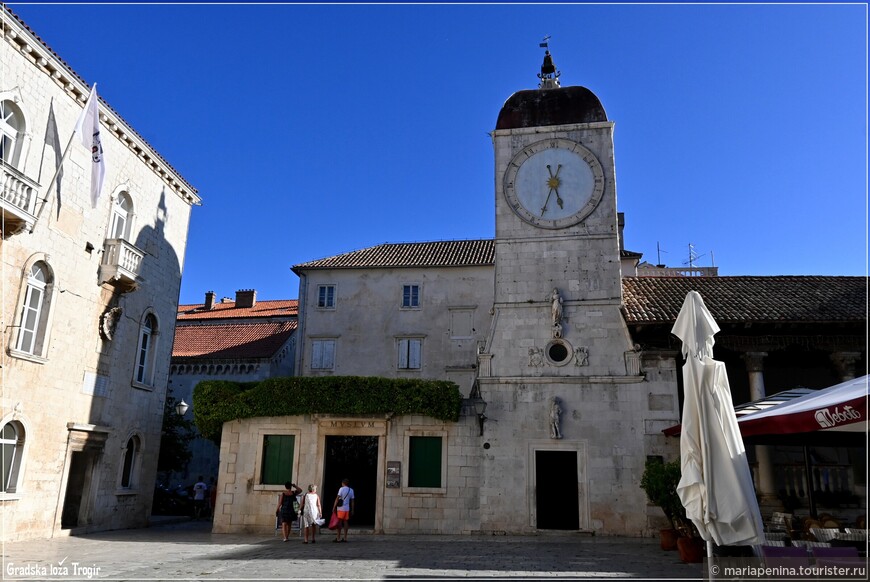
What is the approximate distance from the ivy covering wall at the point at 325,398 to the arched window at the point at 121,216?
548 centimetres

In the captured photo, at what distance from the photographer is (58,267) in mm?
16141

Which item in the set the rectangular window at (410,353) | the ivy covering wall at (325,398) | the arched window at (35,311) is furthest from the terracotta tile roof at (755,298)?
the arched window at (35,311)

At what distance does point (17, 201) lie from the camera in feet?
46.3

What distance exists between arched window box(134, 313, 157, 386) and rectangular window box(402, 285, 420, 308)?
39.6 ft

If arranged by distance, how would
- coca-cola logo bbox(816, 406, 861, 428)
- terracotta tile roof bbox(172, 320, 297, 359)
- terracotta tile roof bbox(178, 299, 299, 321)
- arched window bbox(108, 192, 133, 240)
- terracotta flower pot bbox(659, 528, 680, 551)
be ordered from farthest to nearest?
terracotta tile roof bbox(178, 299, 299, 321), terracotta tile roof bbox(172, 320, 297, 359), arched window bbox(108, 192, 133, 240), terracotta flower pot bbox(659, 528, 680, 551), coca-cola logo bbox(816, 406, 861, 428)

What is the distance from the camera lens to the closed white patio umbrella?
24.5 ft

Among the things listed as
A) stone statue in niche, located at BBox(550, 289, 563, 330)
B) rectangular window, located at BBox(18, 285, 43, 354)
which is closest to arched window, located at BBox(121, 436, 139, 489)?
rectangular window, located at BBox(18, 285, 43, 354)

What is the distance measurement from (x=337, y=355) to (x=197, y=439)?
8.77 metres

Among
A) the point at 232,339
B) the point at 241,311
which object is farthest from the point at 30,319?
the point at 241,311

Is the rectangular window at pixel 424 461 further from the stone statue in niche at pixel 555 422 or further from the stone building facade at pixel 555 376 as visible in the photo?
the stone statue in niche at pixel 555 422

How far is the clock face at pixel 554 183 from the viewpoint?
722 inches

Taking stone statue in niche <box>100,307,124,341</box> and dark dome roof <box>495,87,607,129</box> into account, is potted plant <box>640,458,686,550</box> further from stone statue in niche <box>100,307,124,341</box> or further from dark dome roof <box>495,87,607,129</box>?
stone statue in niche <box>100,307,124,341</box>

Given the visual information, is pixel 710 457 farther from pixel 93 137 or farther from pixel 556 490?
pixel 93 137

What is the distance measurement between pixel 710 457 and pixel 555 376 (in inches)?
362
